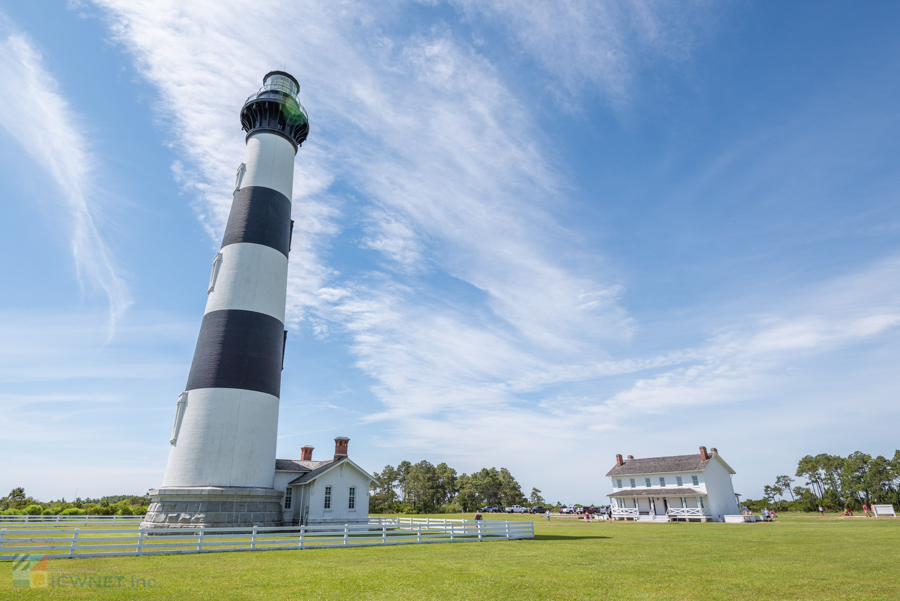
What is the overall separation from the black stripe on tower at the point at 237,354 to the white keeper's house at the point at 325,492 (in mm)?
5855

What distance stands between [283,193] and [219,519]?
1812cm

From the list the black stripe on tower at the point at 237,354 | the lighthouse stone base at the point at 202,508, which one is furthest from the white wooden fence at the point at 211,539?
the black stripe on tower at the point at 237,354

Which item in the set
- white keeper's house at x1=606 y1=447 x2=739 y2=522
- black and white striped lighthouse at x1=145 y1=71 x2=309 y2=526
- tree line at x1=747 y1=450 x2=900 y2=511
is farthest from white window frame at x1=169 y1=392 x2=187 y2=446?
tree line at x1=747 y1=450 x2=900 y2=511

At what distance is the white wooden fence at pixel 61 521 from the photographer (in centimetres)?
2913

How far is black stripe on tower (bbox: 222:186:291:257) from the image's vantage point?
25.6 m

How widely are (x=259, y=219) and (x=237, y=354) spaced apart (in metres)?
8.11

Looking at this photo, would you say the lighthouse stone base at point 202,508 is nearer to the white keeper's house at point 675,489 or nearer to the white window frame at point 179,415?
the white window frame at point 179,415

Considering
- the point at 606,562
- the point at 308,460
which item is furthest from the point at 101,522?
the point at 606,562

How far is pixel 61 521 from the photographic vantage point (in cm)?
3155

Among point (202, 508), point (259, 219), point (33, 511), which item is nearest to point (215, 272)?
point (259, 219)

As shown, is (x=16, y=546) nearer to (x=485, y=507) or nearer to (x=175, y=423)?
(x=175, y=423)

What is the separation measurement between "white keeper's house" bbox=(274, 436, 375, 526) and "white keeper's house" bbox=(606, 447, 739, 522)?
32.4m

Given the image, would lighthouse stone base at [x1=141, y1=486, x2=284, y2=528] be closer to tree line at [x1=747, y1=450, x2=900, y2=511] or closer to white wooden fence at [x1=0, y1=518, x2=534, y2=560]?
white wooden fence at [x1=0, y1=518, x2=534, y2=560]

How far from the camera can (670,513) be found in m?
45.1
